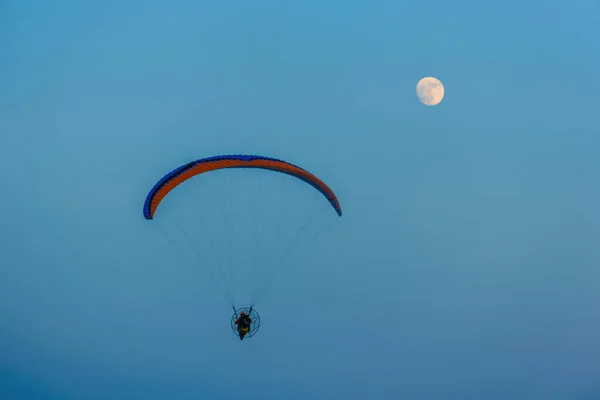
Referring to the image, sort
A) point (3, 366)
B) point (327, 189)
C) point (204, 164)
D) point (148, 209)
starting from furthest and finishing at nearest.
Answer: point (3, 366) < point (327, 189) < point (148, 209) < point (204, 164)

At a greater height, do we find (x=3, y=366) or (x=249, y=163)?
(x=3, y=366)

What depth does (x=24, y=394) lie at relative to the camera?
74.9 m

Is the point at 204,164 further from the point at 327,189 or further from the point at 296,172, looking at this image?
the point at 327,189

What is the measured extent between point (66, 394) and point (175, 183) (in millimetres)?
69739

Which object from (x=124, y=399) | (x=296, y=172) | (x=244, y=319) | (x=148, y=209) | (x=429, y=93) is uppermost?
(x=429, y=93)

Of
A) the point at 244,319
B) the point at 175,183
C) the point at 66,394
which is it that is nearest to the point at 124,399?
the point at 66,394

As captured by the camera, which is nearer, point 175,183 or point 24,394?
point 175,183

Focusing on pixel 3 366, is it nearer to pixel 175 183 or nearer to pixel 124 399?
pixel 124 399

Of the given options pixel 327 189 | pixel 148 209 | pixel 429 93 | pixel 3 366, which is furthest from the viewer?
pixel 3 366

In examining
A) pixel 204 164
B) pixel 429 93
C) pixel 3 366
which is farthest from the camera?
pixel 3 366

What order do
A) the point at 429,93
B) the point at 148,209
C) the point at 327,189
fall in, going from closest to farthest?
the point at 148,209 → the point at 327,189 → the point at 429,93

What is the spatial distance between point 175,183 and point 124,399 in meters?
66.4

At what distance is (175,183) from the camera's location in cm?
1958

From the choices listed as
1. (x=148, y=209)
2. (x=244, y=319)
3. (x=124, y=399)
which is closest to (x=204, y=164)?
(x=148, y=209)
